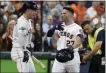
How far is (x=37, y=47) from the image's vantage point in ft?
36.4

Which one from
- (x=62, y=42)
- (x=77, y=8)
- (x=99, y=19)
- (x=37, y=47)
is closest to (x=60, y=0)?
(x=77, y=8)

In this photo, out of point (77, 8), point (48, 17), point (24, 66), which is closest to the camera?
point (24, 66)

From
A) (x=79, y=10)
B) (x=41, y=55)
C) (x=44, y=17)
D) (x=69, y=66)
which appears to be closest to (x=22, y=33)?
(x=69, y=66)

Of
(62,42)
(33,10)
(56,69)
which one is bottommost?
(56,69)

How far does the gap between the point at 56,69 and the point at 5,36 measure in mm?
2933

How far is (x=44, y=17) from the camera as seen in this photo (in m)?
11.9

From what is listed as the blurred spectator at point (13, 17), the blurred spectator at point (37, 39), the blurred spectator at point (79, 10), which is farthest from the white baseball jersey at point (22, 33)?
the blurred spectator at point (79, 10)

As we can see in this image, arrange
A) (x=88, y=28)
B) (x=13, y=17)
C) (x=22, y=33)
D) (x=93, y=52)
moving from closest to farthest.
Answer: (x=22, y=33) → (x=93, y=52) → (x=88, y=28) → (x=13, y=17)

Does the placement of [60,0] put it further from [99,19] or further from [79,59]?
[79,59]

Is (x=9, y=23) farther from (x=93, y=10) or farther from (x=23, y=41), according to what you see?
(x=93, y=10)

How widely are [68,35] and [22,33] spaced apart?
1034 mm

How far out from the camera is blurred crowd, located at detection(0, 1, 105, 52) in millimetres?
11016

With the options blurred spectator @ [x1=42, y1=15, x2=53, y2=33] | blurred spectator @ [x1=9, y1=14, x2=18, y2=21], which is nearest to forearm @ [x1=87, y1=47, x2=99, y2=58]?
blurred spectator @ [x1=42, y1=15, x2=53, y2=33]

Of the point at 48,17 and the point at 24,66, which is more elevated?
the point at 48,17
